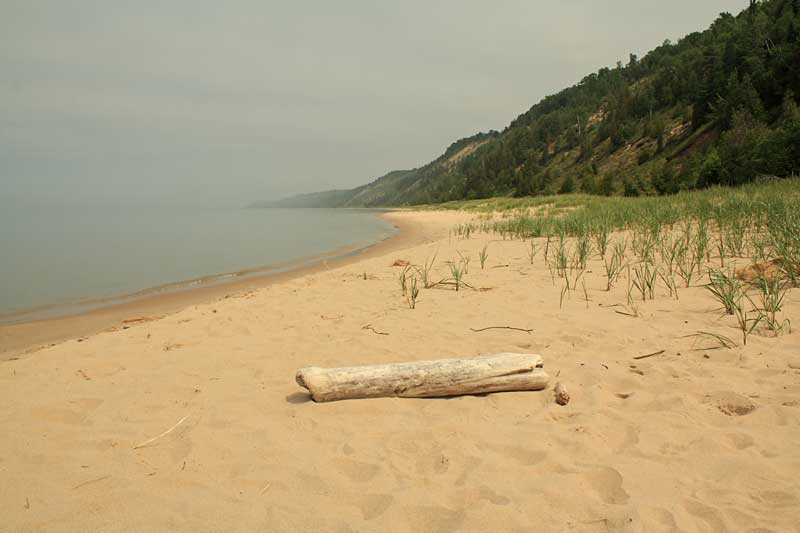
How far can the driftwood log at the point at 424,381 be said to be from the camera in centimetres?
298

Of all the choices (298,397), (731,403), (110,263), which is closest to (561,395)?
(731,403)

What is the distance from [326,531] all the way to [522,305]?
3.86m

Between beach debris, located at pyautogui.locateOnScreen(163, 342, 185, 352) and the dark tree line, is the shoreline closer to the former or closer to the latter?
beach debris, located at pyautogui.locateOnScreen(163, 342, 185, 352)

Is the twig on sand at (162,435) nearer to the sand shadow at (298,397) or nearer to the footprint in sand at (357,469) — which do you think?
the sand shadow at (298,397)

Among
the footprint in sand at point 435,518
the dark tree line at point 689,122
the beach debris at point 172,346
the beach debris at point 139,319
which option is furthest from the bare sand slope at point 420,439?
the dark tree line at point 689,122

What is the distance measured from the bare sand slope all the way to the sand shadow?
0.05 ft

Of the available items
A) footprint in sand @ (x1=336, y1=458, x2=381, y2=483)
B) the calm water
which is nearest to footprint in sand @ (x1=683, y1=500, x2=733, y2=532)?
footprint in sand @ (x1=336, y1=458, x2=381, y2=483)

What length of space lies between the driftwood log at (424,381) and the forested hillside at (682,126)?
24.8m

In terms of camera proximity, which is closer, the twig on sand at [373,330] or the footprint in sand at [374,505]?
the footprint in sand at [374,505]

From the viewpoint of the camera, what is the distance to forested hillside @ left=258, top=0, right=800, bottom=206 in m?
25.3

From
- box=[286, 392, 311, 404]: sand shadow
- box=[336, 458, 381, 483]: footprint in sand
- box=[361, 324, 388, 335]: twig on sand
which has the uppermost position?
box=[361, 324, 388, 335]: twig on sand

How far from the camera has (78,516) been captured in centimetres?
190

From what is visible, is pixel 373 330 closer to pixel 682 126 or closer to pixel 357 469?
pixel 357 469

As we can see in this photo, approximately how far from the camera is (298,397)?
313 cm
